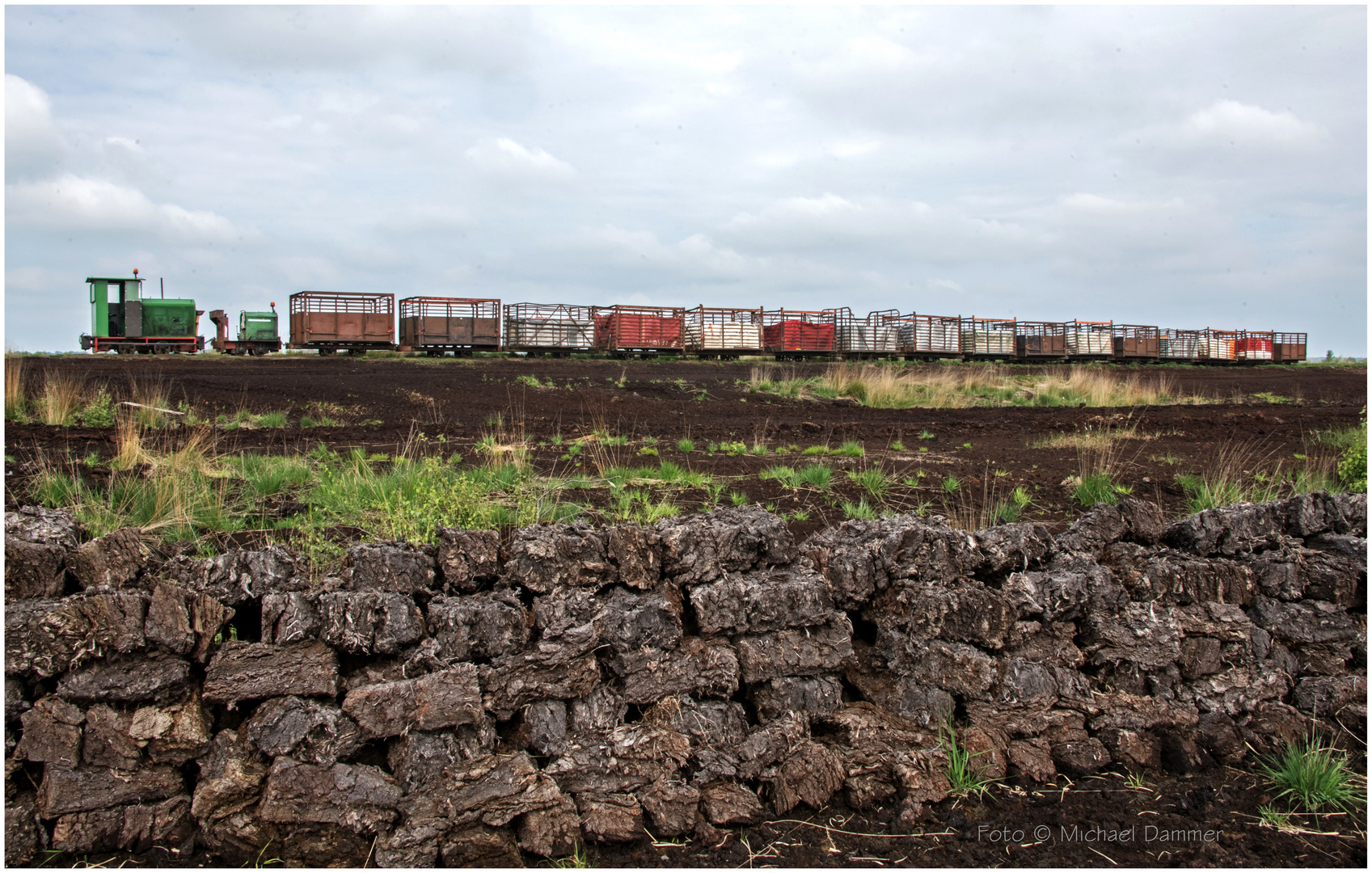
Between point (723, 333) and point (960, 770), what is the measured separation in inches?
1366

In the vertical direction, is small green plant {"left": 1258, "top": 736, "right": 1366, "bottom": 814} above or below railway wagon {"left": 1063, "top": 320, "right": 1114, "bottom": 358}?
below

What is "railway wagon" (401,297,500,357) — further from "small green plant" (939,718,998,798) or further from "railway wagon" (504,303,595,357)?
"small green plant" (939,718,998,798)

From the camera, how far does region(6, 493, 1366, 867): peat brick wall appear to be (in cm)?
304

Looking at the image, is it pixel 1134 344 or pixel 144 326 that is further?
pixel 1134 344

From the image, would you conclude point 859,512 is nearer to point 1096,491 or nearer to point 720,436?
point 1096,491

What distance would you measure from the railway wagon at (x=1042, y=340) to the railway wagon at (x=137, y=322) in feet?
135

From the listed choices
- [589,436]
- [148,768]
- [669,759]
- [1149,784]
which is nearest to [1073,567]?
[1149,784]

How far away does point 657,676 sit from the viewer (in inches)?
140

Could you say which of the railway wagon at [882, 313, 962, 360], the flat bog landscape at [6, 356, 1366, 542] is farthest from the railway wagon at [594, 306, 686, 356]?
the flat bog landscape at [6, 356, 1366, 542]

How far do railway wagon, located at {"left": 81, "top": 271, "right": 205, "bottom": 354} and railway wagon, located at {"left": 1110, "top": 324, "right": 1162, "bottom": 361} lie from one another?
48.4 meters

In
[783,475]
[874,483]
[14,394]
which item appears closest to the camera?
[874,483]

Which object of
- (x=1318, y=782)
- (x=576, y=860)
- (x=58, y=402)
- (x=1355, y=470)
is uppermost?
(x=58, y=402)

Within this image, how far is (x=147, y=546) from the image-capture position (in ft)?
11.3

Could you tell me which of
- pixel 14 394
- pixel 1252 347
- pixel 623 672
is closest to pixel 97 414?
pixel 14 394
